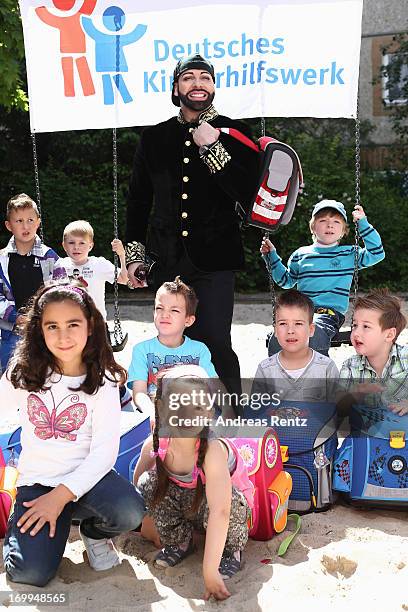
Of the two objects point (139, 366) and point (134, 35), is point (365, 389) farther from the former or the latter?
point (134, 35)

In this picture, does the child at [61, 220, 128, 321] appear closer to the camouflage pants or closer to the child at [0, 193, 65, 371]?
the child at [0, 193, 65, 371]

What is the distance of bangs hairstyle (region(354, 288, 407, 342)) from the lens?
3.30 m

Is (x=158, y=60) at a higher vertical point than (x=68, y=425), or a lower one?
higher

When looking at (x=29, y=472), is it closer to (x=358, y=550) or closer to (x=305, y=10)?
(x=358, y=550)

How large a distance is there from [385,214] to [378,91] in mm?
5421

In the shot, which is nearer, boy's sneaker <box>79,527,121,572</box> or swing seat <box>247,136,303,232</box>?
boy's sneaker <box>79,527,121,572</box>

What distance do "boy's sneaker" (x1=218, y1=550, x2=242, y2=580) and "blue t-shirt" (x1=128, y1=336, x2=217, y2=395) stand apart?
3.13 ft

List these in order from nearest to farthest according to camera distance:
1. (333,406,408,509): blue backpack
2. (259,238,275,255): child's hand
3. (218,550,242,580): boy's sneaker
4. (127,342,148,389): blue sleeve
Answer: (218,550,242,580): boy's sneaker → (333,406,408,509): blue backpack → (127,342,148,389): blue sleeve → (259,238,275,255): child's hand

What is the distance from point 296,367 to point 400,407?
0.47 meters

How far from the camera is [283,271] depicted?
4625mm

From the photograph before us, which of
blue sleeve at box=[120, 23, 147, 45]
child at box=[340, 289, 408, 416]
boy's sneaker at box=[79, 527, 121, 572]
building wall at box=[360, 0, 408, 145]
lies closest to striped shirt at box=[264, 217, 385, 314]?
child at box=[340, 289, 408, 416]

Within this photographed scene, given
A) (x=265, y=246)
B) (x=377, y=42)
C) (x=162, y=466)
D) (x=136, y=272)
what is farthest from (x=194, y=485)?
(x=377, y=42)

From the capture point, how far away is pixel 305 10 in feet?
14.8

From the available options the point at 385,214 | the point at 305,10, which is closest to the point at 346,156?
the point at 385,214
